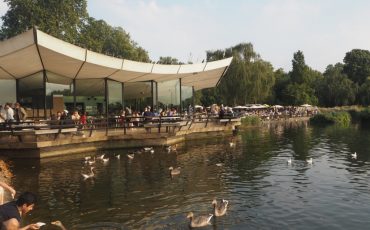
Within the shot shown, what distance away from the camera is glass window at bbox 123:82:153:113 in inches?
1362

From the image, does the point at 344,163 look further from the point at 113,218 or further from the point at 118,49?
the point at 118,49

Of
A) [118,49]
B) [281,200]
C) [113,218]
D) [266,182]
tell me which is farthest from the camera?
[118,49]

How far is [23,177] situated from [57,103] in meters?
11.7

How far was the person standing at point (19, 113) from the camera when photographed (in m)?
23.5

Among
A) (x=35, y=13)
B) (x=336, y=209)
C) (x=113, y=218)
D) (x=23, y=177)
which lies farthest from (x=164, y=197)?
(x=35, y=13)

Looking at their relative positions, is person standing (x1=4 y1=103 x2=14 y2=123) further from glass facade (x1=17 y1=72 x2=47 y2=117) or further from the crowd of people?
glass facade (x1=17 y1=72 x2=47 y2=117)

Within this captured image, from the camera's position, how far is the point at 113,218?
1206 centimetres

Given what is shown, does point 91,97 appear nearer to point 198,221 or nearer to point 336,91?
point 198,221

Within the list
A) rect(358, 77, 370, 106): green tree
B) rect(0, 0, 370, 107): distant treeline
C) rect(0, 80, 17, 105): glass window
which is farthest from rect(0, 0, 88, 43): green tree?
rect(358, 77, 370, 106): green tree

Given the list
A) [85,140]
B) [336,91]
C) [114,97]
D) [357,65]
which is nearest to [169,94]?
[114,97]

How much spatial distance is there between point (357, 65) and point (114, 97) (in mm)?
95045

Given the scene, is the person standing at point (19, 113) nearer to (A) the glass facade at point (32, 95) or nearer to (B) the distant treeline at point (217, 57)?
(A) the glass facade at point (32, 95)

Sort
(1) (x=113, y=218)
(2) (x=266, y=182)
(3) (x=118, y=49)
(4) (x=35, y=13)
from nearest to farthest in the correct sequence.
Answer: (1) (x=113, y=218), (2) (x=266, y=182), (4) (x=35, y=13), (3) (x=118, y=49)

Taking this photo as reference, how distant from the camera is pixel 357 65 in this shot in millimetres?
111750
